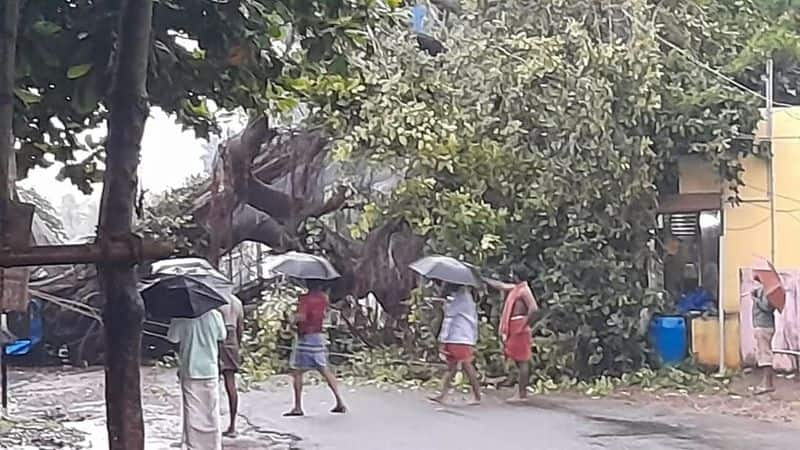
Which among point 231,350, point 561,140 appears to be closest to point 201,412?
point 231,350

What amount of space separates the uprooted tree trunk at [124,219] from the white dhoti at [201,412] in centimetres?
746

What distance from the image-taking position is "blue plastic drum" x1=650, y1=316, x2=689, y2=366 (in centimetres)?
1716

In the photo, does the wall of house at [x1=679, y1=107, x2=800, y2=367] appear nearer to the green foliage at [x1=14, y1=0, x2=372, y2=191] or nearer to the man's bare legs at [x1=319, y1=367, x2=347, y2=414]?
the man's bare legs at [x1=319, y1=367, x2=347, y2=414]

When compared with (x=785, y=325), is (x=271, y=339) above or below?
below

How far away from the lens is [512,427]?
13.0m

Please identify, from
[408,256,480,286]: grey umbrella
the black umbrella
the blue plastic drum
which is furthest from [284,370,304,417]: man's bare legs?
the blue plastic drum

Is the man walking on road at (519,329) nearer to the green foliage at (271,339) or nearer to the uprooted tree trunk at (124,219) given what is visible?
the green foliage at (271,339)

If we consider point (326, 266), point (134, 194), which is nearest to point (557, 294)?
point (326, 266)

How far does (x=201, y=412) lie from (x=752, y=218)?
10037 millimetres

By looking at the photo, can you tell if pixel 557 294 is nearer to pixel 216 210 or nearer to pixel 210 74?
pixel 216 210

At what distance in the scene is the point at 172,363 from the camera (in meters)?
21.2

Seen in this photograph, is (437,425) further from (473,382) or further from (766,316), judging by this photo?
(766,316)

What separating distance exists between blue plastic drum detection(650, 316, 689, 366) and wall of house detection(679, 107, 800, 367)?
0.26 meters

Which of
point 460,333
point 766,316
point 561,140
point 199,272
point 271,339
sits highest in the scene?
point 561,140
